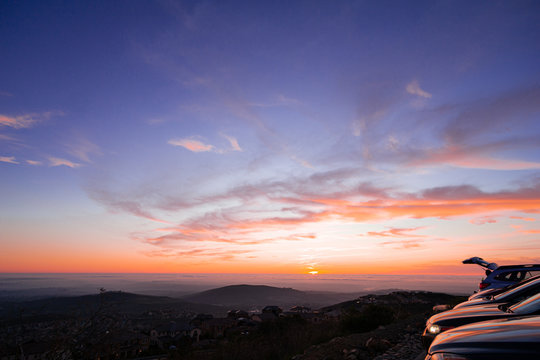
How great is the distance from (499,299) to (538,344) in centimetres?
506

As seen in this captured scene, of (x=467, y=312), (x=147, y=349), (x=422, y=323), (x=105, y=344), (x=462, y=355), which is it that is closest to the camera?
(x=462, y=355)

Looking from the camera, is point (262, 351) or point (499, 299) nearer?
point (499, 299)

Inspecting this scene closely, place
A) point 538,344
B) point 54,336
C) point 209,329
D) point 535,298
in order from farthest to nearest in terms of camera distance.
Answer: point 209,329 → point 54,336 → point 535,298 → point 538,344

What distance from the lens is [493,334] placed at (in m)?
2.38

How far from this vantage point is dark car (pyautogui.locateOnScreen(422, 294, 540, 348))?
3887mm

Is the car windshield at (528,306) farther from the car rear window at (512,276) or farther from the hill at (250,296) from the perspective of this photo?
the hill at (250,296)

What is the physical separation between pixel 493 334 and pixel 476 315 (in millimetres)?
2566

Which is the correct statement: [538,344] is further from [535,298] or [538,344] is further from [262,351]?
[262,351]

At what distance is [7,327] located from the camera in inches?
195

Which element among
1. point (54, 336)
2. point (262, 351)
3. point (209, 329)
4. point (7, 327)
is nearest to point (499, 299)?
point (262, 351)

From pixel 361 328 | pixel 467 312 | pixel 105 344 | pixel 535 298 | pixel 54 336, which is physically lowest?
pixel 361 328

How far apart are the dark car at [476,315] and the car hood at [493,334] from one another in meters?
1.49

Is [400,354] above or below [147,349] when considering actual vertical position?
above

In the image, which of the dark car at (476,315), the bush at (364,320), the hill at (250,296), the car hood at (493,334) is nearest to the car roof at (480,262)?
the bush at (364,320)
